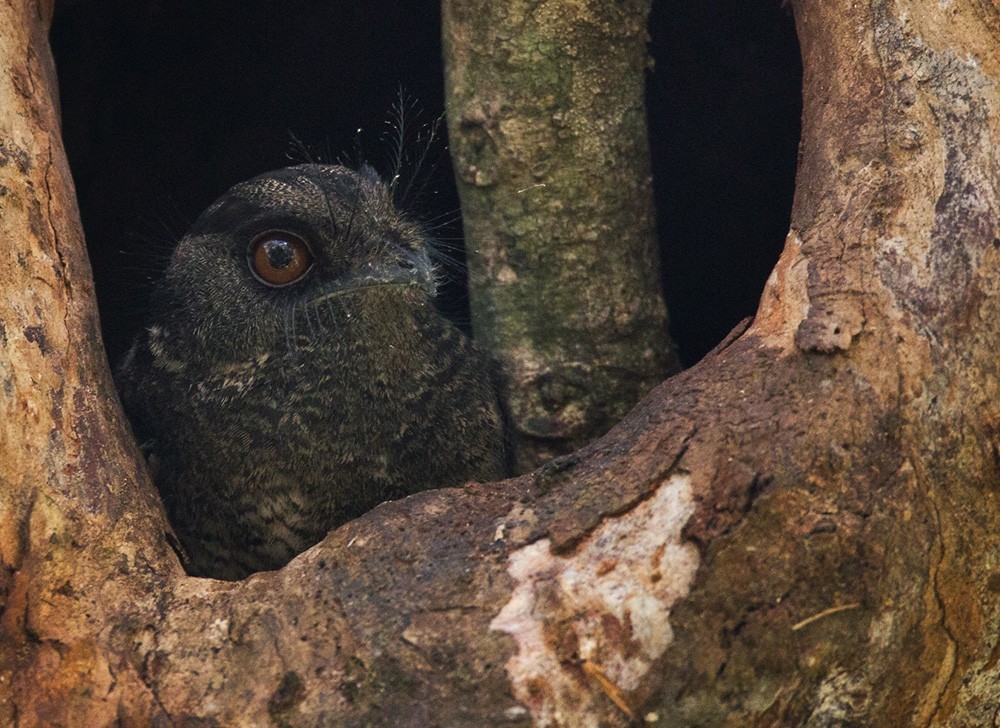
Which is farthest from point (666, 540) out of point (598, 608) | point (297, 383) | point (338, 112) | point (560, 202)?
point (338, 112)

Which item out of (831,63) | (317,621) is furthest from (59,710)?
(831,63)

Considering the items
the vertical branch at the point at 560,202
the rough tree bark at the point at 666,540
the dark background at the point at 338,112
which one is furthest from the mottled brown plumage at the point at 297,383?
the dark background at the point at 338,112

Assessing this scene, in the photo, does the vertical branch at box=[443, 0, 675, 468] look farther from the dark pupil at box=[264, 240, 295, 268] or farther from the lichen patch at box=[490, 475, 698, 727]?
the lichen patch at box=[490, 475, 698, 727]

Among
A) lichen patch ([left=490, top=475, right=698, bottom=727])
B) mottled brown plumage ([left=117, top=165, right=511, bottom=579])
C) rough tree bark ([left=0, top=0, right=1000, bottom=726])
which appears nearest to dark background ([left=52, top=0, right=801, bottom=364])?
mottled brown plumage ([left=117, top=165, right=511, bottom=579])

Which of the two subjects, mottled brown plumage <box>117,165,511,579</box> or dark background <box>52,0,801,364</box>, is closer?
mottled brown plumage <box>117,165,511,579</box>

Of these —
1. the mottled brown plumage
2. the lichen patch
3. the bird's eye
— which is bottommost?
the lichen patch

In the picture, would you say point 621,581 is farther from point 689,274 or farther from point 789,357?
point 689,274

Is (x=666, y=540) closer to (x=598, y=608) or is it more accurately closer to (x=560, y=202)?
(x=598, y=608)
